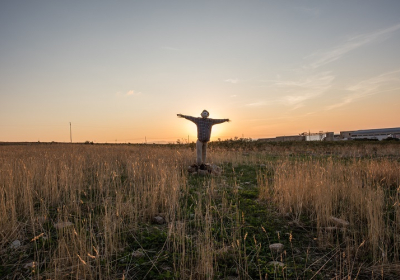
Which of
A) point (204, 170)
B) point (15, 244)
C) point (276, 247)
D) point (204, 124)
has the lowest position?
point (276, 247)

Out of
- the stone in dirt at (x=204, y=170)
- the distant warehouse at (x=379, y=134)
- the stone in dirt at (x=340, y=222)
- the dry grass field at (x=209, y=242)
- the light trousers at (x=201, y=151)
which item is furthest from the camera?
the distant warehouse at (x=379, y=134)

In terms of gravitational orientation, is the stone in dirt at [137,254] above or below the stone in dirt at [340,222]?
below

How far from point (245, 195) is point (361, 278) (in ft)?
12.4

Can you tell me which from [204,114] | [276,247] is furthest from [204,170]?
[276,247]

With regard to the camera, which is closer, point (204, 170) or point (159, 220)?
point (159, 220)

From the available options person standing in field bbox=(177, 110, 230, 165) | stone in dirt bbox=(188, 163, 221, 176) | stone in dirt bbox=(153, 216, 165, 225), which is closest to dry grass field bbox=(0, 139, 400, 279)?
stone in dirt bbox=(153, 216, 165, 225)

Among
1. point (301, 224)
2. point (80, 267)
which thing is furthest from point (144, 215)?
point (301, 224)

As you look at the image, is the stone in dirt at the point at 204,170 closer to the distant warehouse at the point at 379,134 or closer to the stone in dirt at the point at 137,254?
the stone in dirt at the point at 137,254

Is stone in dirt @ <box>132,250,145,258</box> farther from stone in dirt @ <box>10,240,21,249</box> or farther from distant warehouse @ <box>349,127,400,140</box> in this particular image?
distant warehouse @ <box>349,127,400,140</box>

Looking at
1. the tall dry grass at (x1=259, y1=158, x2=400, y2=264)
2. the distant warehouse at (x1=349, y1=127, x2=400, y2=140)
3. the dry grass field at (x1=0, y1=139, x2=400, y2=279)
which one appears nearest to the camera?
the dry grass field at (x1=0, y1=139, x2=400, y2=279)

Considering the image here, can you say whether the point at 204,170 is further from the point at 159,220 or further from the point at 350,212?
the point at 350,212

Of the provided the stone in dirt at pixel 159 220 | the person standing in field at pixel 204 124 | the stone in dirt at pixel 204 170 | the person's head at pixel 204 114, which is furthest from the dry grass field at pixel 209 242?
the person's head at pixel 204 114

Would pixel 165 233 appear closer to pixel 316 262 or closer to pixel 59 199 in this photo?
pixel 316 262

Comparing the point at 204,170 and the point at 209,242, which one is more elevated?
the point at 204,170
